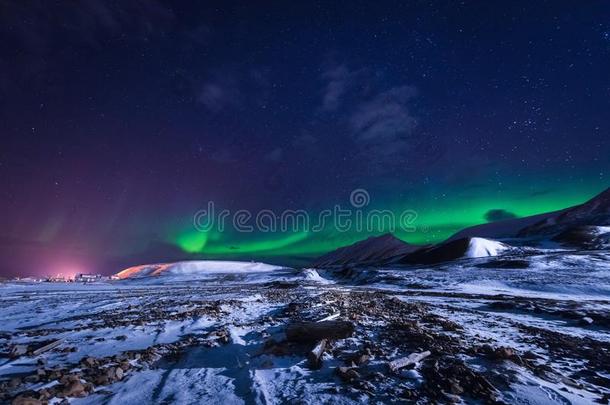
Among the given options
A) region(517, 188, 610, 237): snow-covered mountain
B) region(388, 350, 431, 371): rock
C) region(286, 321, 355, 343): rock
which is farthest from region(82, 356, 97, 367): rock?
region(517, 188, 610, 237): snow-covered mountain

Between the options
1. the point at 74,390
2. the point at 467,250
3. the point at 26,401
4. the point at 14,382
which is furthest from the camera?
the point at 467,250

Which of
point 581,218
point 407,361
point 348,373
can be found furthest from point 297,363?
point 581,218

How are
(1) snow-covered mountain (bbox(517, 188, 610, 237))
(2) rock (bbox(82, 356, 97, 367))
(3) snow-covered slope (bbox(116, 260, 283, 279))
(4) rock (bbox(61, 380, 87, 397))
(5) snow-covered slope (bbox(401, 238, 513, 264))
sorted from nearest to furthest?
(4) rock (bbox(61, 380, 87, 397)) → (2) rock (bbox(82, 356, 97, 367)) → (5) snow-covered slope (bbox(401, 238, 513, 264)) → (3) snow-covered slope (bbox(116, 260, 283, 279)) → (1) snow-covered mountain (bbox(517, 188, 610, 237))

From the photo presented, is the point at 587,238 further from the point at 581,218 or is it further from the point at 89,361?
the point at 89,361

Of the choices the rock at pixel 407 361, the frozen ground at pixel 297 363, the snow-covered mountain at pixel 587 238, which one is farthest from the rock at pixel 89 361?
the snow-covered mountain at pixel 587 238

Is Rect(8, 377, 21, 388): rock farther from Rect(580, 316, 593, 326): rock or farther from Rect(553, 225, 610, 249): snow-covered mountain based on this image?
Rect(553, 225, 610, 249): snow-covered mountain

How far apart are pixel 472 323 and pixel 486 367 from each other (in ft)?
23.8

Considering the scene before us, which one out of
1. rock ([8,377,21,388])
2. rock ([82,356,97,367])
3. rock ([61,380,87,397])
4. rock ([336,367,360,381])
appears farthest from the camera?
rock ([82,356,97,367])

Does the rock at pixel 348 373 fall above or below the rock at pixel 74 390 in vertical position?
below

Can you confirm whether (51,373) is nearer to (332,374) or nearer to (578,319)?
(332,374)

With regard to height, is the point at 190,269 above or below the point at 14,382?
above

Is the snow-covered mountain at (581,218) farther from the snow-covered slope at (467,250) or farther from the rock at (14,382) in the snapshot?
the rock at (14,382)

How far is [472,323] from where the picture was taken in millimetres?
13352

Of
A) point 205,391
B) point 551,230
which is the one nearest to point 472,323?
point 205,391
